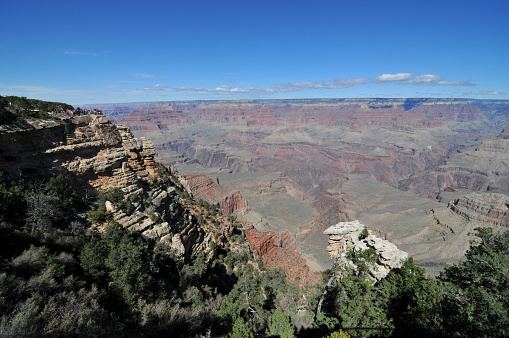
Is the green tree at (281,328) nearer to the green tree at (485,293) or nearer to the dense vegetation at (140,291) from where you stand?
the dense vegetation at (140,291)

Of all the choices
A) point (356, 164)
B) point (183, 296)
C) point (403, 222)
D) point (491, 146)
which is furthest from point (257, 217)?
point (491, 146)

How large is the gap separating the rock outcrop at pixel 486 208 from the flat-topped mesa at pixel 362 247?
82.9 metres

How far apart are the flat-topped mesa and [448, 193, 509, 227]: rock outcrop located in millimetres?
82876

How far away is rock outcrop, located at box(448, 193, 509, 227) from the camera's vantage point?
79.1m

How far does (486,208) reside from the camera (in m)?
84.9

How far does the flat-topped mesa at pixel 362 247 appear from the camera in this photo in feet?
64.7

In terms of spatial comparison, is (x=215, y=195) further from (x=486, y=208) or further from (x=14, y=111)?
(x=486, y=208)

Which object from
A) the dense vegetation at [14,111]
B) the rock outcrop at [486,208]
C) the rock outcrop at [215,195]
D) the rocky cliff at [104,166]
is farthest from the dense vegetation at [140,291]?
the rock outcrop at [486,208]

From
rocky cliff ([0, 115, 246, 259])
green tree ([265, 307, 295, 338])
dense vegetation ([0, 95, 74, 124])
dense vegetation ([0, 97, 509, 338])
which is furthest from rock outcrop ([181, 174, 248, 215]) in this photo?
green tree ([265, 307, 295, 338])

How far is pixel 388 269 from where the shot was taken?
19859 mm

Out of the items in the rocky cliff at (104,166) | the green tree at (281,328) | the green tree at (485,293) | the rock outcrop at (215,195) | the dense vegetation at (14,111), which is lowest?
the rock outcrop at (215,195)

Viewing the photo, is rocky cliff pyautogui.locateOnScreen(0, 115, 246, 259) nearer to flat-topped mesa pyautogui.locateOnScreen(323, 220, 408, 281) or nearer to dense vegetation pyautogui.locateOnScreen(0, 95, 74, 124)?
dense vegetation pyautogui.locateOnScreen(0, 95, 74, 124)

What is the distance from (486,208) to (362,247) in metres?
97.4

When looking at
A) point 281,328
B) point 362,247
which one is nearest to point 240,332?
point 281,328
